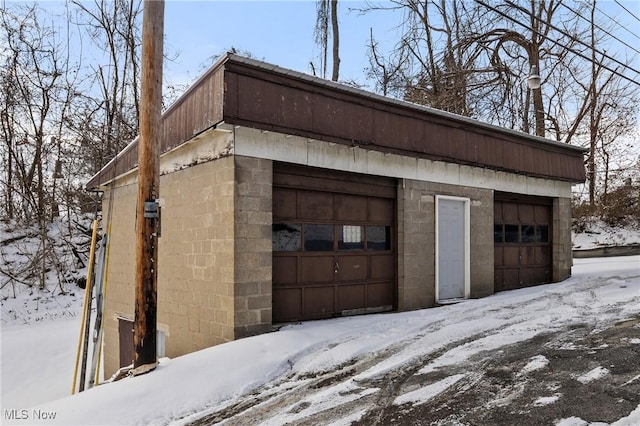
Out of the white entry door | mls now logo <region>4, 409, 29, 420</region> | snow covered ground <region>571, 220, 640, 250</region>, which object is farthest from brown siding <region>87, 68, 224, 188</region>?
snow covered ground <region>571, 220, 640, 250</region>

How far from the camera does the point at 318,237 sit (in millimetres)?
7973

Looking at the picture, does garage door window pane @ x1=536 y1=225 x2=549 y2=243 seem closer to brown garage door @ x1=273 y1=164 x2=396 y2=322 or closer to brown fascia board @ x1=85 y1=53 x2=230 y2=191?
brown garage door @ x1=273 y1=164 x2=396 y2=322

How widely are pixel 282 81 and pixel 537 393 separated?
5265 mm

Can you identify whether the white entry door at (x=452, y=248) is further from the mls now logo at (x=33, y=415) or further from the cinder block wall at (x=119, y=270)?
the mls now logo at (x=33, y=415)

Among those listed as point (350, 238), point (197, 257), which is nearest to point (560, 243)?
point (350, 238)

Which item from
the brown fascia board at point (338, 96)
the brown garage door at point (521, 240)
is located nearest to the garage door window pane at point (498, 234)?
the brown garage door at point (521, 240)

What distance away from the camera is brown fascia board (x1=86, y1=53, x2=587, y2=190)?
6383mm

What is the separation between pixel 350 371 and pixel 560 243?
968cm

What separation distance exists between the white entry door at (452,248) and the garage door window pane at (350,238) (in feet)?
6.34

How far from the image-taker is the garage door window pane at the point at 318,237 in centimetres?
784

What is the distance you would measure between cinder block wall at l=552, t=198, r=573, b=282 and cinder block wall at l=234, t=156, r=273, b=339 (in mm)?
9352

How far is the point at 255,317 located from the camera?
6.70 m

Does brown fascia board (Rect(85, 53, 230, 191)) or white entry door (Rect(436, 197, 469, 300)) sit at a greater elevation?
brown fascia board (Rect(85, 53, 230, 191))

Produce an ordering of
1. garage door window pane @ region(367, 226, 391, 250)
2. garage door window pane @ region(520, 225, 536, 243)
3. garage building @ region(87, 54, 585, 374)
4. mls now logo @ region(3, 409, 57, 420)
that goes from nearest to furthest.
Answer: mls now logo @ region(3, 409, 57, 420), garage building @ region(87, 54, 585, 374), garage door window pane @ region(367, 226, 391, 250), garage door window pane @ region(520, 225, 536, 243)
